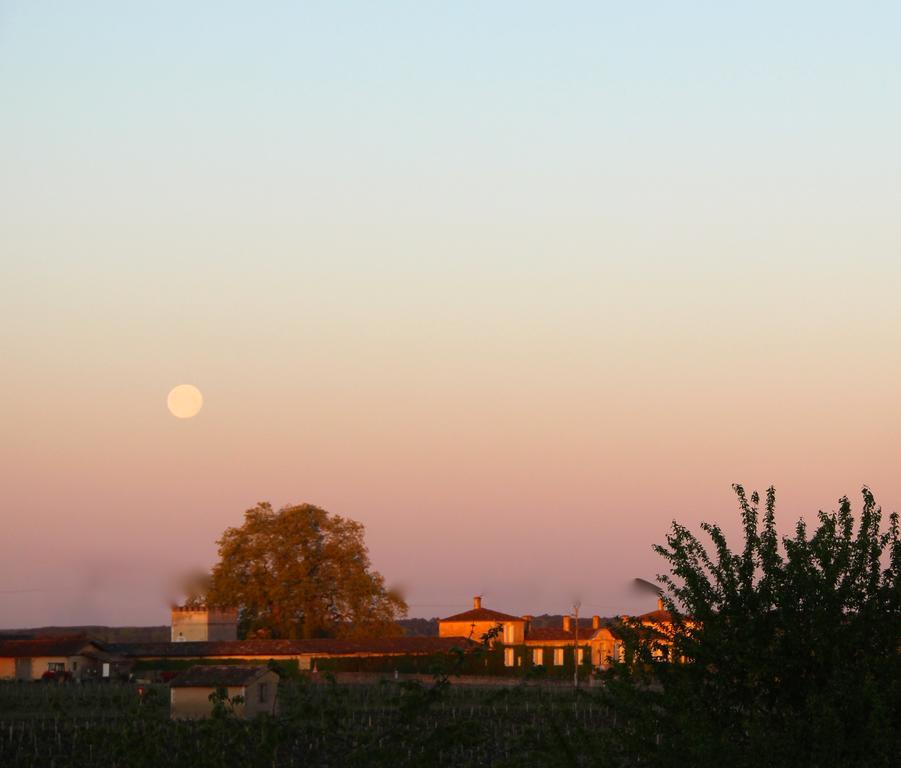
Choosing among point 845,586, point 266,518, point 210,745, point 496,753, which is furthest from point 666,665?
point 266,518

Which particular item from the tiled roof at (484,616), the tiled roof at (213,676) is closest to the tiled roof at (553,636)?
the tiled roof at (484,616)

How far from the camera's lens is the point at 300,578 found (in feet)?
338

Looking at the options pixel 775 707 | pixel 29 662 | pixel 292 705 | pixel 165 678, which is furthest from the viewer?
pixel 29 662

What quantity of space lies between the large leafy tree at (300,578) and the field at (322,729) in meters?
17.2

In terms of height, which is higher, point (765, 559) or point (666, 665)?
point (765, 559)

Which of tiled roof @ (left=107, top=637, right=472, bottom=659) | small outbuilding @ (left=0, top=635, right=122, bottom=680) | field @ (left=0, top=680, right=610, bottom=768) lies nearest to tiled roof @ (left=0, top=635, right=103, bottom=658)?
small outbuilding @ (left=0, top=635, right=122, bottom=680)

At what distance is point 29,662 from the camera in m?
102

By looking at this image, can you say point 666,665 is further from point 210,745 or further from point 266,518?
point 266,518

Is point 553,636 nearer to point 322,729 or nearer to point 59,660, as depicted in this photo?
point 59,660

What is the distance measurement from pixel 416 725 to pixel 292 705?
1.73 metres

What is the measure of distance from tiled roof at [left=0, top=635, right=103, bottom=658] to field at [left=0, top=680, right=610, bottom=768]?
8722 millimetres

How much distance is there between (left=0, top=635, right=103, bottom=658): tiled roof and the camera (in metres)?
101

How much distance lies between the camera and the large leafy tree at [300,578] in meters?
103

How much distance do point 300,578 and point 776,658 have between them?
89220 millimetres
